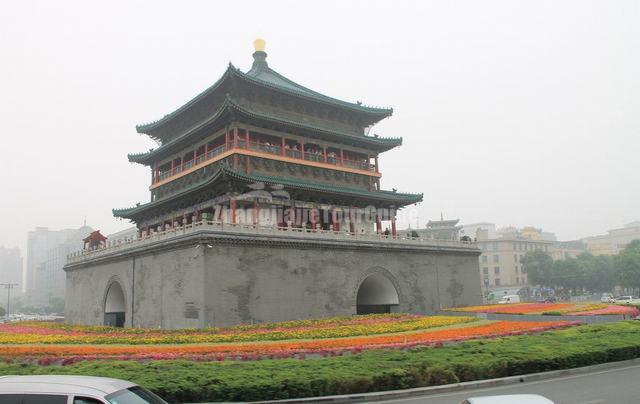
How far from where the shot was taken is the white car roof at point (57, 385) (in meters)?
5.41

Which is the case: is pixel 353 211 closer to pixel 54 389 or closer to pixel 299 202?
pixel 299 202

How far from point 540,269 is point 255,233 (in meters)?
67.9

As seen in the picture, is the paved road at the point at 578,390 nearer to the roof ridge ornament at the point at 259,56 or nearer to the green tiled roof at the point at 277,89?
the green tiled roof at the point at 277,89

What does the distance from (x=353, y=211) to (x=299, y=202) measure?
5.05m

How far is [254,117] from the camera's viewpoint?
3394 centimetres

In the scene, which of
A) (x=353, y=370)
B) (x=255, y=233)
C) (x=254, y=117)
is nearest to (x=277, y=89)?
(x=254, y=117)

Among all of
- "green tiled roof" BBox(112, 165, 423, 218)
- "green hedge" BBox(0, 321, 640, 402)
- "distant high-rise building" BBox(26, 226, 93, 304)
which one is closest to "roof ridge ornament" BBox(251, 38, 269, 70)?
"green tiled roof" BBox(112, 165, 423, 218)

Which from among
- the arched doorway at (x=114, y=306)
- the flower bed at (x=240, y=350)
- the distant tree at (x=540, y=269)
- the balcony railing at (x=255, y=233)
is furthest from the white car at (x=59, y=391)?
the distant tree at (x=540, y=269)

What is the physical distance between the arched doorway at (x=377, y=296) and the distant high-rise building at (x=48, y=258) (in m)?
101

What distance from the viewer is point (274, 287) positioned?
2958cm

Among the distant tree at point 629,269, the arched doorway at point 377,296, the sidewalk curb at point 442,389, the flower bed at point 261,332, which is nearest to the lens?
the sidewalk curb at point 442,389

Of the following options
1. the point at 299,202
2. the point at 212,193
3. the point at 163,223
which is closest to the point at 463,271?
the point at 299,202

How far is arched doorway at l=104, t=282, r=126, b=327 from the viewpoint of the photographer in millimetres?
36750

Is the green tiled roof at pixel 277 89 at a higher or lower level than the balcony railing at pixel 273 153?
higher
